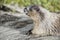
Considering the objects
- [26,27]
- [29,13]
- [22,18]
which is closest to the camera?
[29,13]

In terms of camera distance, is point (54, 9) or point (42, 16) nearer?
point (42, 16)

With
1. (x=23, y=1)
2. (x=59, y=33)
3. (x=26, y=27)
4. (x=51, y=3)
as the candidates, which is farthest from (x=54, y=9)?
(x=59, y=33)

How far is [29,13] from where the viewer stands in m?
7.33

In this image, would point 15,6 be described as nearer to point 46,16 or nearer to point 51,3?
point 51,3

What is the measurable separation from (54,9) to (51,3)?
10.4 inches

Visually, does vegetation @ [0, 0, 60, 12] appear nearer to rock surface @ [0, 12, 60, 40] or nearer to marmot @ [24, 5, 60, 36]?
rock surface @ [0, 12, 60, 40]

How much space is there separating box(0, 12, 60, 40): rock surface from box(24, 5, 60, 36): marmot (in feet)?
0.70

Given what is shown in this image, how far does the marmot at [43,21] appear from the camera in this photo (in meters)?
7.41

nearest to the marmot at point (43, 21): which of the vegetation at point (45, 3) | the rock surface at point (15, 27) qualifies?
the rock surface at point (15, 27)

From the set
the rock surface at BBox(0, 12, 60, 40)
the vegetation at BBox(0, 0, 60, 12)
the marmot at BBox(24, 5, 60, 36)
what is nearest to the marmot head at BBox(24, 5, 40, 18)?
the marmot at BBox(24, 5, 60, 36)

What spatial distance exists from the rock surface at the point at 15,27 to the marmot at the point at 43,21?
8.4 inches

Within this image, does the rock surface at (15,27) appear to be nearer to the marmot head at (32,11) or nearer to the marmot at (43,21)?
the marmot at (43,21)

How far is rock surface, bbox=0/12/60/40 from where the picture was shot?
7363 mm

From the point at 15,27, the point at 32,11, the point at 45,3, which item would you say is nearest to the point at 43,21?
the point at 32,11
